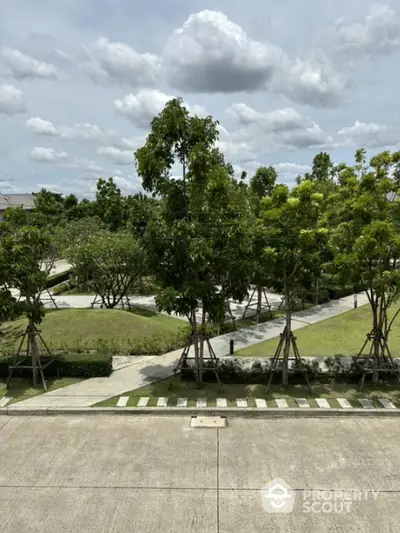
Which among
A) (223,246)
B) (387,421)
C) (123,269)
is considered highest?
(223,246)

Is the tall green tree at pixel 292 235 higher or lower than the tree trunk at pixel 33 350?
higher

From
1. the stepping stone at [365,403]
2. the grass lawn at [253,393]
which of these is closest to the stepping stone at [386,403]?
the grass lawn at [253,393]

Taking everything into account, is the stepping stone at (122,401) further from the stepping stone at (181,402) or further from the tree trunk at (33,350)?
the tree trunk at (33,350)

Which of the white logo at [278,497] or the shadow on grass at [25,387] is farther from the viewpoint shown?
the shadow on grass at [25,387]

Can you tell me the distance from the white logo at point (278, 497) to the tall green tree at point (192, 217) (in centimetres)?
531

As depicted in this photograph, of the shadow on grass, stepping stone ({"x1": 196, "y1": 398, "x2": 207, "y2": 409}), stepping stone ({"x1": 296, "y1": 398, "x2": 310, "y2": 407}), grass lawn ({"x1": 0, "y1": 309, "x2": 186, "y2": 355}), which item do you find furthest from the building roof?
stepping stone ({"x1": 296, "y1": 398, "x2": 310, "y2": 407})

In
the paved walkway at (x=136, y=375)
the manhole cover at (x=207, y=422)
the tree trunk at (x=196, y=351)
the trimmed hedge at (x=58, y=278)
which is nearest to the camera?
the manhole cover at (x=207, y=422)

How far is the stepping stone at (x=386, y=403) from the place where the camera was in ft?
40.1

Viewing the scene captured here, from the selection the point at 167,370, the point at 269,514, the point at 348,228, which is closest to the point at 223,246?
the point at 348,228

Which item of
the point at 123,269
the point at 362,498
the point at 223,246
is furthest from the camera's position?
the point at 123,269

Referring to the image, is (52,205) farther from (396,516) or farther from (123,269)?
(396,516)

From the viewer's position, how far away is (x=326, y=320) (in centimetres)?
2261

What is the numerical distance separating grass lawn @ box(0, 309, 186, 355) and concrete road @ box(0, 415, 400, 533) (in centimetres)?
580

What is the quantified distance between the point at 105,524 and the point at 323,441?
5560 mm
